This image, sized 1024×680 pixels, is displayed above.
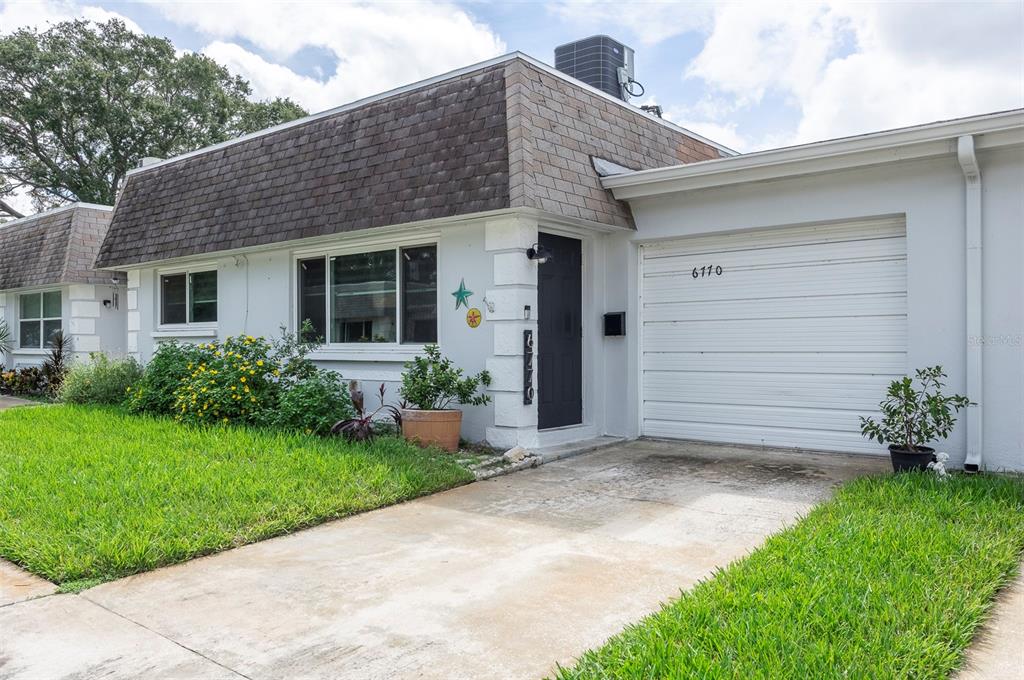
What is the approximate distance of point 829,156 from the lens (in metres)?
6.69

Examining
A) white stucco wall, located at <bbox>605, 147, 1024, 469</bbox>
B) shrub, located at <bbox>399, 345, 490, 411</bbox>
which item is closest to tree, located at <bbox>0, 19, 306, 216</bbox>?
shrub, located at <bbox>399, 345, 490, 411</bbox>

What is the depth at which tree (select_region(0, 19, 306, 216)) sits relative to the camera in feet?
77.6

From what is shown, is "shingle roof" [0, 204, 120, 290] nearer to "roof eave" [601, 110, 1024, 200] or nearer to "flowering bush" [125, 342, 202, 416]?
"flowering bush" [125, 342, 202, 416]

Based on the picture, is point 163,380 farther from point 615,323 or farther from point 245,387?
point 615,323

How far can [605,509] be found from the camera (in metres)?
5.27

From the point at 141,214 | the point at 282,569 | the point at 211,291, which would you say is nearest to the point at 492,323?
the point at 282,569

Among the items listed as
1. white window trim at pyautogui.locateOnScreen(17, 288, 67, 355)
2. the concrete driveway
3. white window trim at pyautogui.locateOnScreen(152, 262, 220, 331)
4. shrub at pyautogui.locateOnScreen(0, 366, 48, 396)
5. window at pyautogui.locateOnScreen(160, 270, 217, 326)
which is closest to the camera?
the concrete driveway

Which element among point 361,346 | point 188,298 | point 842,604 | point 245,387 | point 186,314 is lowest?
point 842,604

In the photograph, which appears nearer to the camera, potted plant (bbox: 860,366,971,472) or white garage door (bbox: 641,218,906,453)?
potted plant (bbox: 860,366,971,472)

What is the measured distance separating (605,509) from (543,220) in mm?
3454

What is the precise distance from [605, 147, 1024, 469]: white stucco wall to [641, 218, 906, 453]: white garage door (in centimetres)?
24

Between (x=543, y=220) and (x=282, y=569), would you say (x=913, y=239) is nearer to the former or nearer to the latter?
(x=543, y=220)

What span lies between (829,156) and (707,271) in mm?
1815

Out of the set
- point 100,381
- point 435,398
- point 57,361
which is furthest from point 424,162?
point 57,361
